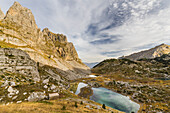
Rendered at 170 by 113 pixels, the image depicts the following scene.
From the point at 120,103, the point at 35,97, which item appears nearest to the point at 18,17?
the point at 35,97

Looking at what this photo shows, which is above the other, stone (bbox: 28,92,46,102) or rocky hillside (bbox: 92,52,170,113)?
stone (bbox: 28,92,46,102)

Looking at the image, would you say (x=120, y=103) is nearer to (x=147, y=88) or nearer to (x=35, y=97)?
(x=147, y=88)

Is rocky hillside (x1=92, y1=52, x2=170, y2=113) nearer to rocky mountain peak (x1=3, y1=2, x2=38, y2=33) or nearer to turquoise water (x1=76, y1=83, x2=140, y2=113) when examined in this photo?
turquoise water (x1=76, y1=83, x2=140, y2=113)

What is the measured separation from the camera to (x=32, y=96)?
2738 cm

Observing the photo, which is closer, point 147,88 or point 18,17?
point 147,88

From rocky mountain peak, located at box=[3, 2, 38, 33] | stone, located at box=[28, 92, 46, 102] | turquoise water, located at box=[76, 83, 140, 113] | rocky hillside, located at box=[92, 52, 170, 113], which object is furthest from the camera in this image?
rocky mountain peak, located at box=[3, 2, 38, 33]

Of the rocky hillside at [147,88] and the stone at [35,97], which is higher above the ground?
the stone at [35,97]

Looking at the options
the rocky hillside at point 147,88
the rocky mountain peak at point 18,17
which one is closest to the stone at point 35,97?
the rocky hillside at point 147,88

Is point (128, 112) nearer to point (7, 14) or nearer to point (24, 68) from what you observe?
point (24, 68)

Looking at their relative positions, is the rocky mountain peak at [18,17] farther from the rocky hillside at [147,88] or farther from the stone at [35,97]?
the rocky hillside at [147,88]

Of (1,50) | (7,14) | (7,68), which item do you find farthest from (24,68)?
(7,14)

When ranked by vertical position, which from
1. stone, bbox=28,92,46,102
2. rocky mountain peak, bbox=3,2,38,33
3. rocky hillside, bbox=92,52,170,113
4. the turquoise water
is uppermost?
rocky mountain peak, bbox=3,2,38,33

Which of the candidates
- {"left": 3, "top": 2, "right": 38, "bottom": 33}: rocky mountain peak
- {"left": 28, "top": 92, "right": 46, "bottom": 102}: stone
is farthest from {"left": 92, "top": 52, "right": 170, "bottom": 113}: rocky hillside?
{"left": 3, "top": 2, "right": 38, "bottom": 33}: rocky mountain peak

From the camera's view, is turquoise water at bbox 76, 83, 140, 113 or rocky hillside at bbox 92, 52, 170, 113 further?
rocky hillside at bbox 92, 52, 170, 113
